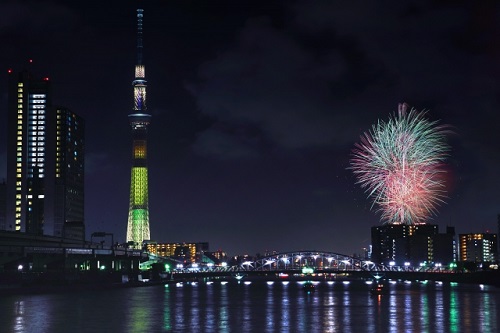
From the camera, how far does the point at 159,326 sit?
289 ft

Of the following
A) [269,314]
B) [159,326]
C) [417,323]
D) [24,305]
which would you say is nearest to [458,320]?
[417,323]

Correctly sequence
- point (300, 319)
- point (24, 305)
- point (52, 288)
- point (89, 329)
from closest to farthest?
point (89, 329) → point (300, 319) → point (24, 305) → point (52, 288)

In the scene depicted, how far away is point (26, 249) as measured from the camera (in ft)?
604

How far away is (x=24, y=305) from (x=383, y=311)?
53.1 meters

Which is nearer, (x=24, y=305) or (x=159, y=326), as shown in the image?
(x=159, y=326)

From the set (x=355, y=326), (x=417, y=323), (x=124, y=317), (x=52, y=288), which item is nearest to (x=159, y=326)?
(x=124, y=317)

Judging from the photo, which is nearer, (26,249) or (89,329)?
(89,329)

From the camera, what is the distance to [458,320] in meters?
97.6

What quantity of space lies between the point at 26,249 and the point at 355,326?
11492cm

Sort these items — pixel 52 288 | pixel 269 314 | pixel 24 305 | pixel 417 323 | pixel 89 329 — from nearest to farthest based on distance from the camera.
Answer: pixel 89 329 → pixel 417 323 → pixel 269 314 → pixel 24 305 → pixel 52 288

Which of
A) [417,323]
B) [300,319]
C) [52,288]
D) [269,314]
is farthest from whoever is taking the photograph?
[52,288]

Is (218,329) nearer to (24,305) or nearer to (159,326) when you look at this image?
(159,326)

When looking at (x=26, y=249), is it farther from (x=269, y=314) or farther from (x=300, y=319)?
(x=300, y=319)

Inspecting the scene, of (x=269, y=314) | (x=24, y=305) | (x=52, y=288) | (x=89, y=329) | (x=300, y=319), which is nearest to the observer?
(x=89, y=329)
